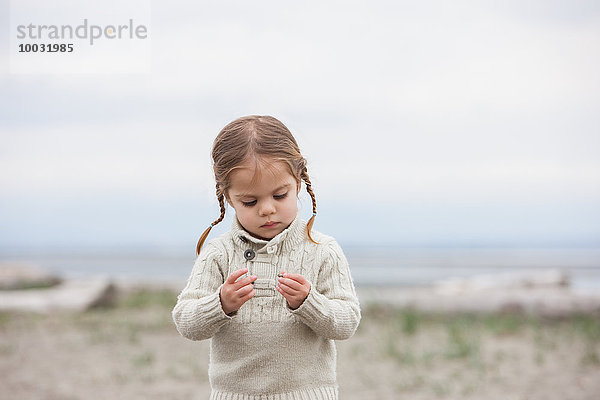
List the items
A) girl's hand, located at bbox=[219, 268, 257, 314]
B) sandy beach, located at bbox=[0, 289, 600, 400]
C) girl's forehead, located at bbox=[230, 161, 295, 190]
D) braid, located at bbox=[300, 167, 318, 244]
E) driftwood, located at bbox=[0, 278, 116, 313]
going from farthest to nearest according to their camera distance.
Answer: driftwood, located at bbox=[0, 278, 116, 313] < sandy beach, located at bbox=[0, 289, 600, 400] < braid, located at bbox=[300, 167, 318, 244] < girl's forehead, located at bbox=[230, 161, 295, 190] < girl's hand, located at bbox=[219, 268, 257, 314]

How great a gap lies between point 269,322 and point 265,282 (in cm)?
Answer: 13

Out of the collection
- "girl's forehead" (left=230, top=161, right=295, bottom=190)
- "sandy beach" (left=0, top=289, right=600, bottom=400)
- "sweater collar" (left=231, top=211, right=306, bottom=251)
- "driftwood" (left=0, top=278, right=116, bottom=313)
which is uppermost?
"girl's forehead" (left=230, top=161, right=295, bottom=190)

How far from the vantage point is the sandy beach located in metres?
5.71

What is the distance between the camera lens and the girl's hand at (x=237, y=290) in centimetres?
232

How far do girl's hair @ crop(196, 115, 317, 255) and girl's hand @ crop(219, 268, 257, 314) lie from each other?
0.36 metres

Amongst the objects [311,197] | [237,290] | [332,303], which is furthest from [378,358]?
[237,290]

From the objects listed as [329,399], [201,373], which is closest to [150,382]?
[201,373]

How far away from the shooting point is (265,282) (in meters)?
2.52

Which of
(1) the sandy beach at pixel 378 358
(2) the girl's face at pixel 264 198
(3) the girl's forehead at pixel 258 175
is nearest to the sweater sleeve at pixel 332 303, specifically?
(2) the girl's face at pixel 264 198

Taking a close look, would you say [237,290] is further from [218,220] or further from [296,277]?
[218,220]

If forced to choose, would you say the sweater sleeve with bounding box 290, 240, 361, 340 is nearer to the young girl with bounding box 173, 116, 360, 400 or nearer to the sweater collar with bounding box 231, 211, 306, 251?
the young girl with bounding box 173, 116, 360, 400

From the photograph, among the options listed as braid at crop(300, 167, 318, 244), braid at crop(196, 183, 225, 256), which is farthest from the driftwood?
braid at crop(300, 167, 318, 244)

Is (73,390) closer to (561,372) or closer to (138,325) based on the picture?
(138,325)

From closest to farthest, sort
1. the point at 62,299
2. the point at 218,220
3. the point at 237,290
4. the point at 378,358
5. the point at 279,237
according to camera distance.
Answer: the point at 237,290
the point at 279,237
the point at 218,220
the point at 378,358
the point at 62,299
